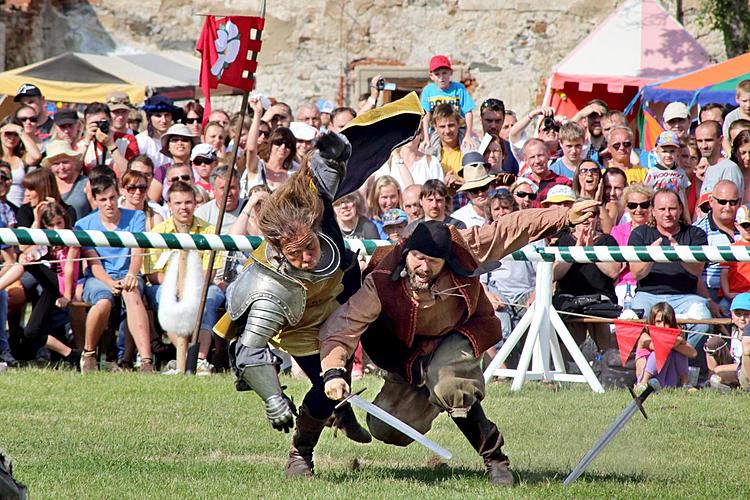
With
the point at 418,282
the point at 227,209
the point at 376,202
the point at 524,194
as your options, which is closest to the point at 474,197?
the point at 524,194

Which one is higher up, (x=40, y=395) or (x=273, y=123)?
(x=273, y=123)

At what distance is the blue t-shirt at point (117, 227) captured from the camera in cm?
1009

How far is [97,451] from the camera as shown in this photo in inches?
249

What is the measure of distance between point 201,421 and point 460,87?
6497mm

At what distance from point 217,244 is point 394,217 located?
9.05ft

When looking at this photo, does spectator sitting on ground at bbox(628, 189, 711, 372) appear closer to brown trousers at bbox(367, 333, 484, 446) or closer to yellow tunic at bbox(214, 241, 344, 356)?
brown trousers at bbox(367, 333, 484, 446)

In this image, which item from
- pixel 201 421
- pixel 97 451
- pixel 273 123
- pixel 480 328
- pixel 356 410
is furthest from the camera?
pixel 273 123

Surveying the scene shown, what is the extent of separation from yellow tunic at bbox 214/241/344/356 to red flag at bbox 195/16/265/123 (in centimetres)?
411

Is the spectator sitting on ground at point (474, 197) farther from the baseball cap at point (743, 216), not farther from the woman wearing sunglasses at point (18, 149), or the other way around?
the woman wearing sunglasses at point (18, 149)

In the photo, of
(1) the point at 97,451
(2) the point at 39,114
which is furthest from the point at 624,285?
(2) the point at 39,114

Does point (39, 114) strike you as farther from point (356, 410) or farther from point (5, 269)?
point (356, 410)

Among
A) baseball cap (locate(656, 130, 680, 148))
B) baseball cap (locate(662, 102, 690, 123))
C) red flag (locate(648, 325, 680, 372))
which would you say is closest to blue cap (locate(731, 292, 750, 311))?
red flag (locate(648, 325, 680, 372))

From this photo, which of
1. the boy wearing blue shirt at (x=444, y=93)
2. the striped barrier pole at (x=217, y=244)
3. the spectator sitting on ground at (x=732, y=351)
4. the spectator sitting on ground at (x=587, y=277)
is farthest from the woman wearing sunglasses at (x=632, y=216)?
the boy wearing blue shirt at (x=444, y=93)

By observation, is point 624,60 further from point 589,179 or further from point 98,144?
point 98,144
